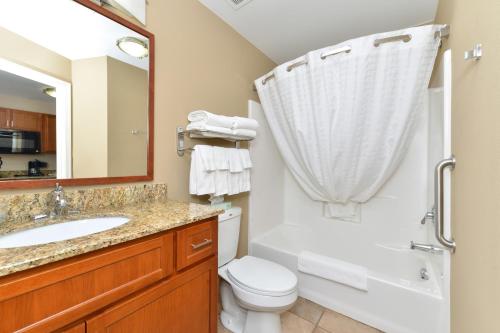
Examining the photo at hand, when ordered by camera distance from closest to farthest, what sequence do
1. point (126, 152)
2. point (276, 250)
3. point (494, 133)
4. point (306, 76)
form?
point (494, 133) → point (126, 152) → point (306, 76) → point (276, 250)

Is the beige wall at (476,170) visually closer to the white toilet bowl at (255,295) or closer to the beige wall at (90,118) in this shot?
the white toilet bowl at (255,295)

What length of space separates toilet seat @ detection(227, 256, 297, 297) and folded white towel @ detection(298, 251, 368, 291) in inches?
14.3

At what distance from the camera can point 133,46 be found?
1231 mm

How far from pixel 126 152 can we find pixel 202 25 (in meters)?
1.10

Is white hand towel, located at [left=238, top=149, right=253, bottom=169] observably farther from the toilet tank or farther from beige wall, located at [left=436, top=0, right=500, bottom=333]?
beige wall, located at [left=436, top=0, right=500, bottom=333]

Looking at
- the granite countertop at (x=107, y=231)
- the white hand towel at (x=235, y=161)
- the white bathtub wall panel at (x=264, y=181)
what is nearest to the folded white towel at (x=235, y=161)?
the white hand towel at (x=235, y=161)

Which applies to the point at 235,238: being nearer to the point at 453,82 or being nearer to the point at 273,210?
the point at 273,210

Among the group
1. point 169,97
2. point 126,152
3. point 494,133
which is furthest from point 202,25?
point 494,133

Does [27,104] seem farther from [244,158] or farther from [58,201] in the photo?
[244,158]

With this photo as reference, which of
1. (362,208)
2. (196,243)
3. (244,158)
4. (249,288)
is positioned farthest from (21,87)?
(362,208)

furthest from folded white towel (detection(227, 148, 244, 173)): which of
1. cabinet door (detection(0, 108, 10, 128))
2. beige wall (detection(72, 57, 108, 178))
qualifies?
cabinet door (detection(0, 108, 10, 128))

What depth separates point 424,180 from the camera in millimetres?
1862

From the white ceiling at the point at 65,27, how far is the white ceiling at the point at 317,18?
799mm

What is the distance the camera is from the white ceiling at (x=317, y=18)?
1589 millimetres
